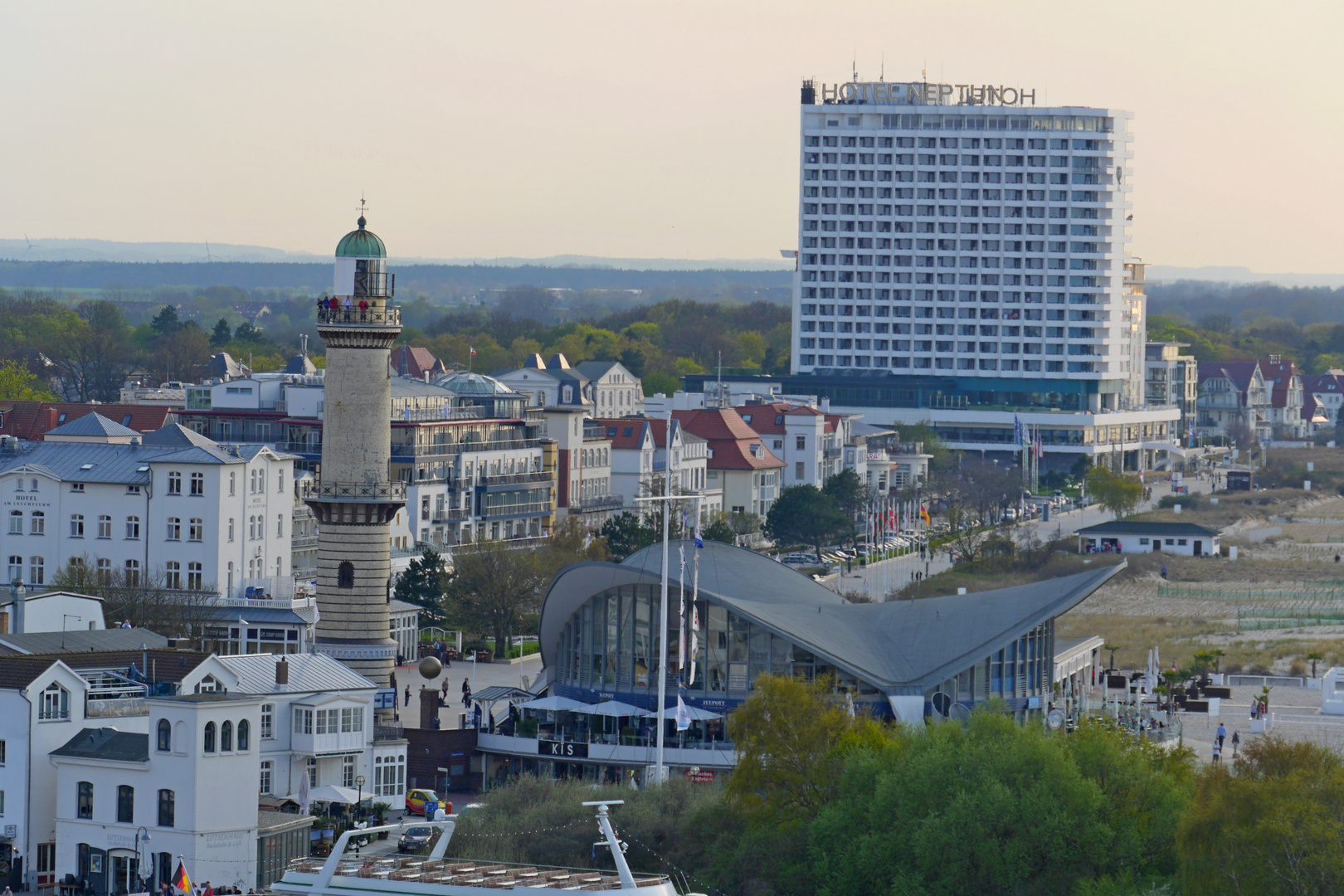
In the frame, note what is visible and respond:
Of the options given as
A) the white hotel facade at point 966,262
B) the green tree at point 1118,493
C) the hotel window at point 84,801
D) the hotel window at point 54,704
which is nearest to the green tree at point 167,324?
the white hotel facade at point 966,262

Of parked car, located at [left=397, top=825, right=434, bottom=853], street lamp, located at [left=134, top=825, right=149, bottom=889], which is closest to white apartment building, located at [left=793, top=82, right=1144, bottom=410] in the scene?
parked car, located at [left=397, top=825, right=434, bottom=853]

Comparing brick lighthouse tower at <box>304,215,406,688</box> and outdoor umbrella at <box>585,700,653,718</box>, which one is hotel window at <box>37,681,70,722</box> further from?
outdoor umbrella at <box>585,700,653,718</box>

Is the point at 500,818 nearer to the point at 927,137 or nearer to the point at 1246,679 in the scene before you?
the point at 1246,679

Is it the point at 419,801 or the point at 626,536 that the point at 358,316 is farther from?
the point at 626,536

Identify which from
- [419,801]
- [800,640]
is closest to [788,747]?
[419,801]

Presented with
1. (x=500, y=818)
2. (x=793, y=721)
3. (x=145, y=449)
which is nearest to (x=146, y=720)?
(x=500, y=818)

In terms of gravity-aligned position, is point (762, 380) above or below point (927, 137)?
below
